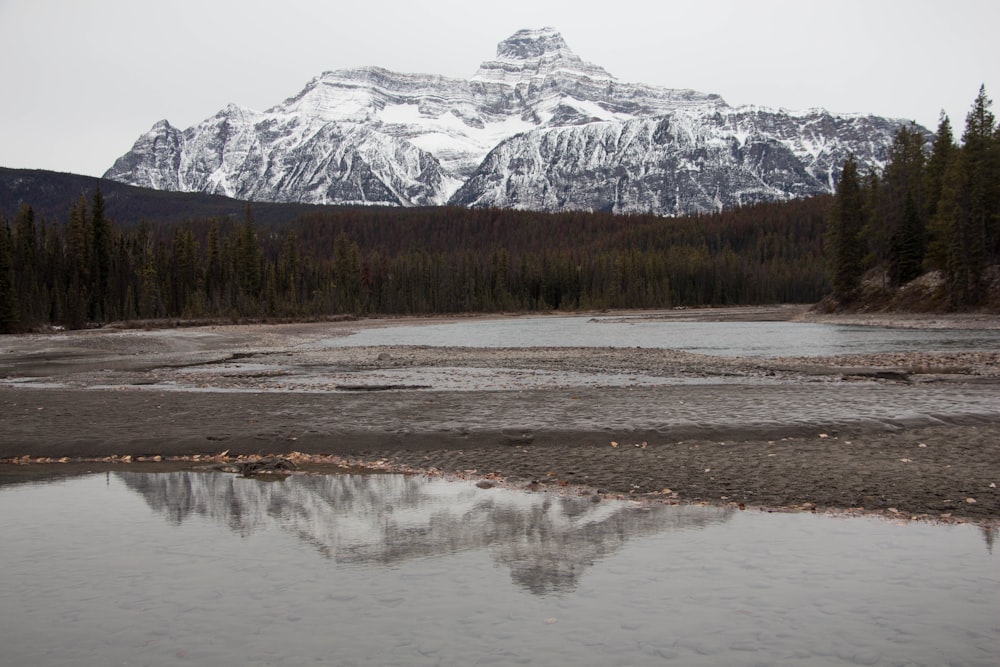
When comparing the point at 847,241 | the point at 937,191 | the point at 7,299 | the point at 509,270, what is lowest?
the point at 7,299

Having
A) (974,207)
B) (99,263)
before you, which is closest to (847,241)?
(974,207)

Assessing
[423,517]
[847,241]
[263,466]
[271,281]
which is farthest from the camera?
[271,281]

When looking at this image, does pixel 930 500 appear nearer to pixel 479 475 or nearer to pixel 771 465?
pixel 771 465

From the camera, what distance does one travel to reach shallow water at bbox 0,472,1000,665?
275 inches

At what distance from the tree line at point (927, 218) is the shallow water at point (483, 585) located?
7771cm

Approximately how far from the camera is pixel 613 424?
1900cm

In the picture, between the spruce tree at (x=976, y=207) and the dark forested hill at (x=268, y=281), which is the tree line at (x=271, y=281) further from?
the spruce tree at (x=976, y=207)

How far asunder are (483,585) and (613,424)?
10.8 metres

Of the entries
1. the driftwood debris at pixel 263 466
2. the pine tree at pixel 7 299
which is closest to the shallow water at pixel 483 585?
the driftwood debris at pixel 263 466

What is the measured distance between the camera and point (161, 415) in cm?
2144

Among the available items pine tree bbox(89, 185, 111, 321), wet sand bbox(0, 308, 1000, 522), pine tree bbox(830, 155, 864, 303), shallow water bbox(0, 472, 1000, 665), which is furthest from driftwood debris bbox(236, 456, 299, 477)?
pine tree bbox(89, 185, 111, 321)

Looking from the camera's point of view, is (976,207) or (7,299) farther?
(7,299)

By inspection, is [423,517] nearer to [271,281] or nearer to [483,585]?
[483,585]

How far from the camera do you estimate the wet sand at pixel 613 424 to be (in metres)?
13.4
